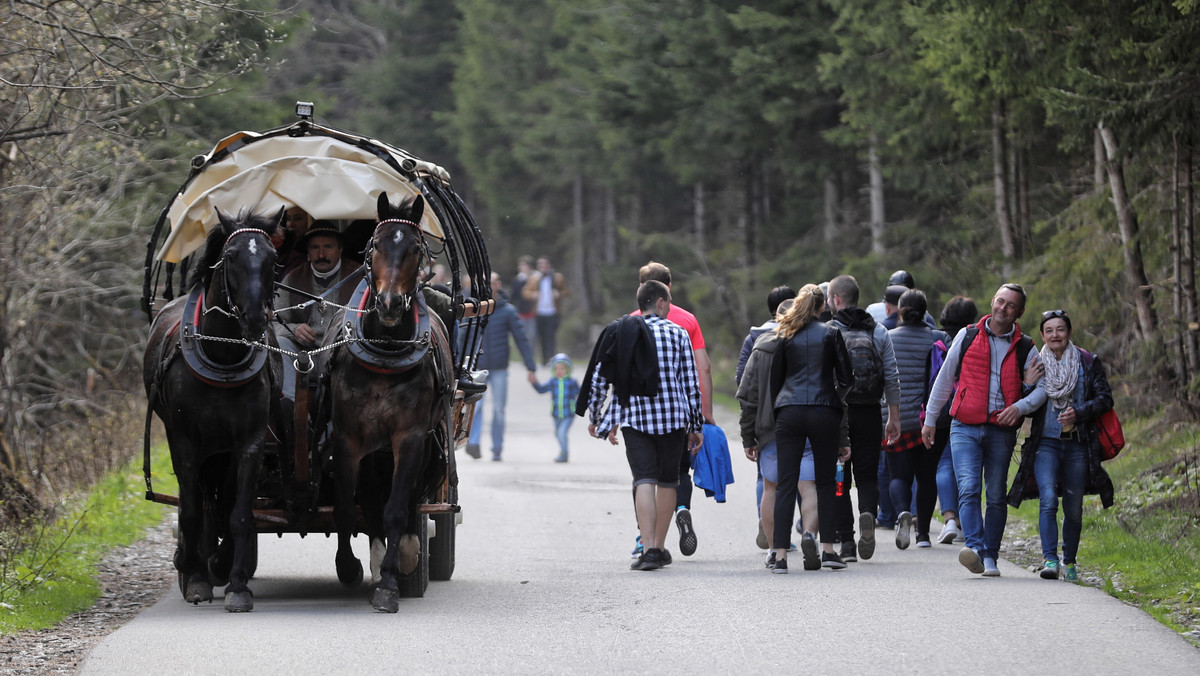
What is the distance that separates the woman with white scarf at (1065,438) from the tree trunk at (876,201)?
595 inches

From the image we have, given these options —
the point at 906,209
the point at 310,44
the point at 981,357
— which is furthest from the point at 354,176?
the point at 310,44

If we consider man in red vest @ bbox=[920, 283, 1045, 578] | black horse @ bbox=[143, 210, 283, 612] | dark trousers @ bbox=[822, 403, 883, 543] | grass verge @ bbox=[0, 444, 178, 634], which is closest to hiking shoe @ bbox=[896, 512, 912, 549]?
dark trousers @ bbox=[822, 403, 883, 543]

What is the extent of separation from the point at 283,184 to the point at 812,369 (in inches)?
149

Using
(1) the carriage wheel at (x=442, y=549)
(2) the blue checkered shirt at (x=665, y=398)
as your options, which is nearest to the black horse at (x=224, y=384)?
(1) the carriage wheel at (x=442, y=549)

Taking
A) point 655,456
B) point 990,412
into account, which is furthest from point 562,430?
point 990,412

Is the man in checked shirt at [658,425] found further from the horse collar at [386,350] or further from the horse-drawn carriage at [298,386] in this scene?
the horse collar at [386,350]

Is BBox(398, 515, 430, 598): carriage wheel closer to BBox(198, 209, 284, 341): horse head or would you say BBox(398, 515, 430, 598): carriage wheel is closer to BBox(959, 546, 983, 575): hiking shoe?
BBox(198, 209, 284, 341): horse head

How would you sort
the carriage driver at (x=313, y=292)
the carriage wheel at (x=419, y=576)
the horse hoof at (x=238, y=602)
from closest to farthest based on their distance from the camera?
the horse hoof at (x=238, y=602) → the carriage wheel at (x=419, y=576) → the carriage driver at (x=313, y=292)

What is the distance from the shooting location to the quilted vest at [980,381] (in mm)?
10773

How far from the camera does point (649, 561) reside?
1130cm

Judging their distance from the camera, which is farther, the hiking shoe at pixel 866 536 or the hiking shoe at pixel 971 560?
the hiking shoe at pixel 866 536

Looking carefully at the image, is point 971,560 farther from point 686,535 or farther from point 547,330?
point 547,330

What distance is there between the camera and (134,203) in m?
21.2

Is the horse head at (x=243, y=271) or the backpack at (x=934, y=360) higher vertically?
the horse head at (x=243, y=271)
